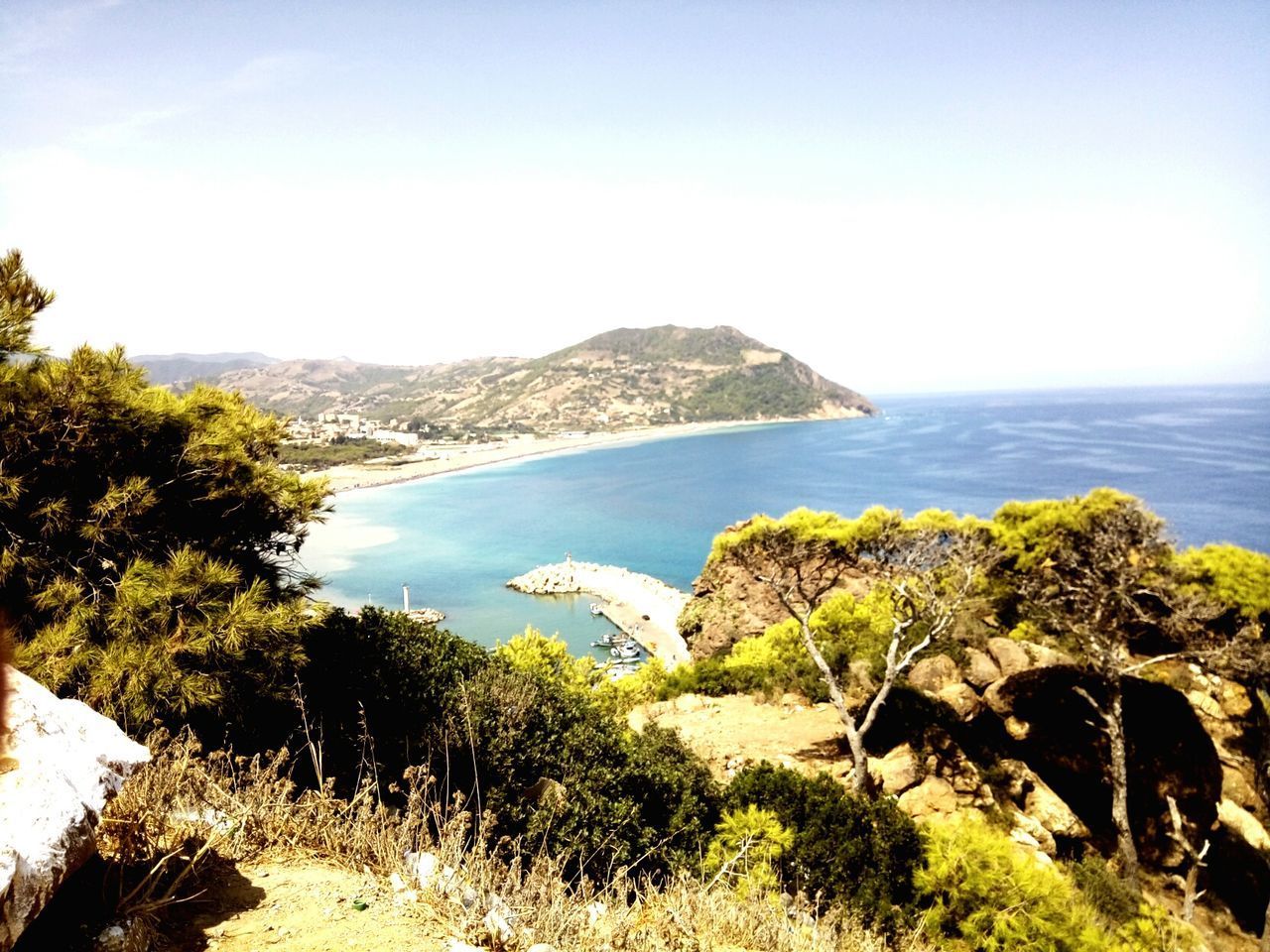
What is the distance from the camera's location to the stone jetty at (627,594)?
34.0 metres

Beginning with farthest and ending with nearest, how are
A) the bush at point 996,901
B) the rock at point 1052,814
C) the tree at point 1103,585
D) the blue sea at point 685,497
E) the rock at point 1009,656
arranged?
the blue sea at point 685,497, the rock at point 1009,656, the tree at point 1103,585, the rock at point 1052,814, the bush at point 996,901

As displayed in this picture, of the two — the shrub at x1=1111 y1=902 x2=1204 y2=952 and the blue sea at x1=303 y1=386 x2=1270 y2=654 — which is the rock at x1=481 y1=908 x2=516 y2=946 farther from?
the blue sea at x1=303 y1=386 x2=1270 y2=654

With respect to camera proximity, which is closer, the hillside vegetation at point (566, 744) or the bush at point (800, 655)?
the hillside vegetation at point (566, 744)

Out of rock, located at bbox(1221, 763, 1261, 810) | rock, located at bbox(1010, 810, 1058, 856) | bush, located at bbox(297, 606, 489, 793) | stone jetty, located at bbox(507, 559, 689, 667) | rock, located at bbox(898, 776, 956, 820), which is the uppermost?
bush, located at bbox(297, 606, 489, 793)

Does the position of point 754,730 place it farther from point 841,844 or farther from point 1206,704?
point 1206,704

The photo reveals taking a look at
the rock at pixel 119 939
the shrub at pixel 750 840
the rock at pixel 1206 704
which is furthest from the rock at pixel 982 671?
the rock at pixel 119 939

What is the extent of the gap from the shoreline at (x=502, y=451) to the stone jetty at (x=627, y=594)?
31.7m

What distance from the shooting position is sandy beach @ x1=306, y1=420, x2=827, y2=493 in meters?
95.9

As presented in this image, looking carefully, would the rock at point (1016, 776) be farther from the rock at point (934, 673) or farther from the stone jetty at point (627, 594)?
the stone jetty at point (627, 594)

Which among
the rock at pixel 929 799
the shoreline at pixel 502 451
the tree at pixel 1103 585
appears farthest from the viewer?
the shoreline at pixel 502 451

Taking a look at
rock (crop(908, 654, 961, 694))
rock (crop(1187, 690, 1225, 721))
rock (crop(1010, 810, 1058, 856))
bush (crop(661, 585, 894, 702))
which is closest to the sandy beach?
bush (crop(661, 585, 894, 702))

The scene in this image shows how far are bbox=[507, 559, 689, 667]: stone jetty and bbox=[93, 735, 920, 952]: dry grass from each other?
86.1 feet

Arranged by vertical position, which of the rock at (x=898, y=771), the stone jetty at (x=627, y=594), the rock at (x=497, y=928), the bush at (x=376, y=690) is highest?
the rock at (x=497, y=928)

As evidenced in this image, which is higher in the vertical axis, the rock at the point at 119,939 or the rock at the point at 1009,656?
the rock at the point at 119,939
